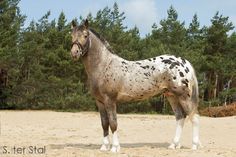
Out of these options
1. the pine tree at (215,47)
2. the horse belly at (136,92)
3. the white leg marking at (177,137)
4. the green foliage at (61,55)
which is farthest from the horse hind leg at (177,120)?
the pine tree at (215,47)

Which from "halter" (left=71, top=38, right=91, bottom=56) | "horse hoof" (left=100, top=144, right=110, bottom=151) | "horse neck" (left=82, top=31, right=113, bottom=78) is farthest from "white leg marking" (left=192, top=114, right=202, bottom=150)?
"halter" (left=71, top=38, right=91, bottom=56)

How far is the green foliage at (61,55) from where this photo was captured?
31.9 meters

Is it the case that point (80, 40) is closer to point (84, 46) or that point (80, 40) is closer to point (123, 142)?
point (84, 46)

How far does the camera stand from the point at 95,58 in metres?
9.89

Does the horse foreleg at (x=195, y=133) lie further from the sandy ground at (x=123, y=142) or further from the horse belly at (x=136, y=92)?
the horse belly at (x=136, y=92)

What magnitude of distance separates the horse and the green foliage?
20789 millimetres

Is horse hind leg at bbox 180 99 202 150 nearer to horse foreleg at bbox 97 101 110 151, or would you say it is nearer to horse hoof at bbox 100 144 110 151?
horse foreleg at bbox 97 101 110 151

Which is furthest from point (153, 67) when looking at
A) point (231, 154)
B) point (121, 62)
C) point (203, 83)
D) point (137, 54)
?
point (203, 83)

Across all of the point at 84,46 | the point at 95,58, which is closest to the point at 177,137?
the point at 95,58

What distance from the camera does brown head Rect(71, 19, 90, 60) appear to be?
9562 mm

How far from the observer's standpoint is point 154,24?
4275cm

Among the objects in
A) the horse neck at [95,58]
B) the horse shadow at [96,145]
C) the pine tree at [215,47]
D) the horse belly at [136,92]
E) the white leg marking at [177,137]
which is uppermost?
the pine tree at [215,47]

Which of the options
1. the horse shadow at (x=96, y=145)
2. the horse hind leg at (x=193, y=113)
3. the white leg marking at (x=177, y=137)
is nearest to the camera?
the horse hind leg at (x=193, y=113)

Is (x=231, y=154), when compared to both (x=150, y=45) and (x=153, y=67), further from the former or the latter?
(x=150, y=45)
